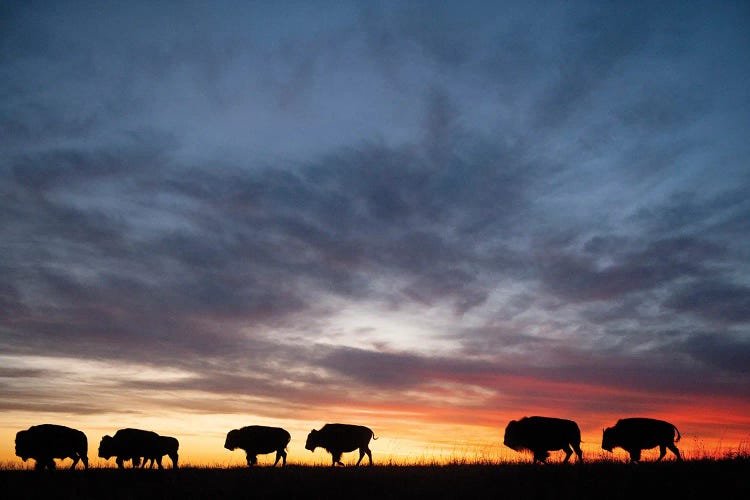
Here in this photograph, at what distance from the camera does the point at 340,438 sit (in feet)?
104

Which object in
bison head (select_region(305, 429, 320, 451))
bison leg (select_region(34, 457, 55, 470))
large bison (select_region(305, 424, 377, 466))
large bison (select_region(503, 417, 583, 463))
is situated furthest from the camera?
bison head (select_region(305, 429, 320, 451))

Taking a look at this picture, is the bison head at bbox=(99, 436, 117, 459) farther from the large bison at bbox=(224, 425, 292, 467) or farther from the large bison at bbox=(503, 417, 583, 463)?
the large bison at bbox=(503, 417, 583, 463)

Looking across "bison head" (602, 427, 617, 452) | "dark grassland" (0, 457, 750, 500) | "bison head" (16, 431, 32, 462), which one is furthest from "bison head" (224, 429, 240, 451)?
"bison head" (602, 427, 617, 452)

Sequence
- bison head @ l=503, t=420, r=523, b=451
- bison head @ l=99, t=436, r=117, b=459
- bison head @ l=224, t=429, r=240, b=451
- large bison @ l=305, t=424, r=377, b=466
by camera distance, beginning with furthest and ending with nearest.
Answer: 1. bison head @ l=224, t=429, r=240, b=451
2. bison head @ l=99, t=436, r=117, b=459
3. large bison @ l=305, t=424, r=377, b=466
4. bison head @ l=503, t=420, r=523, b=451

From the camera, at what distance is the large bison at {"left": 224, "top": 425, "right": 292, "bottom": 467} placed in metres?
32.4

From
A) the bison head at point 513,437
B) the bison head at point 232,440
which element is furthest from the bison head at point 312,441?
the bison head at point 513,437

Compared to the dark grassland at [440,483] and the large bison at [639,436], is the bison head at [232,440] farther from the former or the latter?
the large bison at [639,436]

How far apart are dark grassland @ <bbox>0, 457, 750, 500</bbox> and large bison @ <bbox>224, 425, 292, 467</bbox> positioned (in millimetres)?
10708

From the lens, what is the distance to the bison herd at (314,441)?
82.6 ft

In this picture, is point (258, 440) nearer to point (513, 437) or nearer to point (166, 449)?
point (166, 449)

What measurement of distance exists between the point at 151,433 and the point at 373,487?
21.1m

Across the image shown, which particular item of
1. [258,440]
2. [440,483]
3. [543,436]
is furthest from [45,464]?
[543,436]

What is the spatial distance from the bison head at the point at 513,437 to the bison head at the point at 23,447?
23842mm

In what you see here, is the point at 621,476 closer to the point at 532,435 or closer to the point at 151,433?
the point at 532,435
